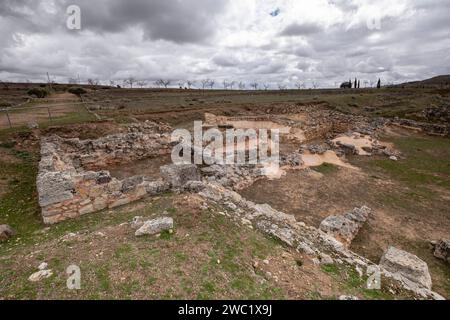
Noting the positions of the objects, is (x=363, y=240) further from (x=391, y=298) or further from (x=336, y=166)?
(x=336, y=166)

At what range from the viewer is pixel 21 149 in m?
15.2

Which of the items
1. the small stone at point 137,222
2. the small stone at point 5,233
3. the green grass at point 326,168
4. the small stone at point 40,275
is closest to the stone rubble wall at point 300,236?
the small stone at point 137,222

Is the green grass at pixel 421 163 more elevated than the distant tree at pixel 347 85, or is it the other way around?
the distant tree at pixel 347 85

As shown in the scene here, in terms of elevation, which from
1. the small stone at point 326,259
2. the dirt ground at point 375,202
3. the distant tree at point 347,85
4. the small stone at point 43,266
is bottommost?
the dirt ground at point 375,202

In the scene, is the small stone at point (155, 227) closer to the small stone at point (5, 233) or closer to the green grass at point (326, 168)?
the small stone at point (5, 233)

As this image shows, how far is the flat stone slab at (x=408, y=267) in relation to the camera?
20.7 ft

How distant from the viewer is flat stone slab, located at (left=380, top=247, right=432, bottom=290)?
6.32 metres

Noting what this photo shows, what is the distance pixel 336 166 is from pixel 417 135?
17390mm

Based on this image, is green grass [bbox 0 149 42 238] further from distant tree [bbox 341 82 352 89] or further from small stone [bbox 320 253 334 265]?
distant tree [bbox 341 82 352 89]

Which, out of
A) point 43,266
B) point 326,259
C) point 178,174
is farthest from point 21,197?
point 326,259

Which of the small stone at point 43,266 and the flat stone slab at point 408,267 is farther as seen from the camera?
the flat stone slab at point 408,267

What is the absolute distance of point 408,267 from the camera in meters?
6.50

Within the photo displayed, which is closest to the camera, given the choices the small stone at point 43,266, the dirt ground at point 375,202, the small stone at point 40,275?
the small stone at point 40,275
